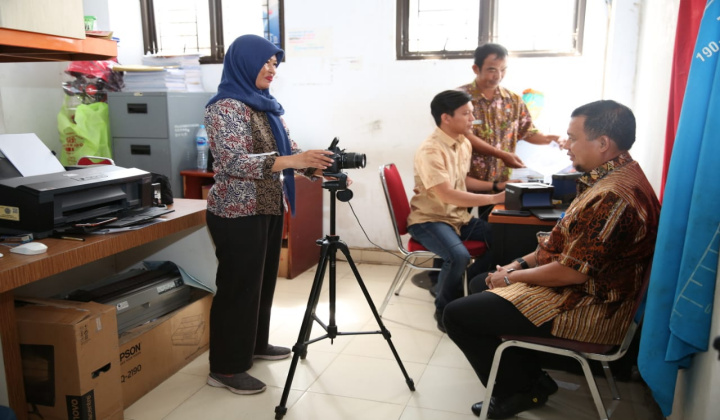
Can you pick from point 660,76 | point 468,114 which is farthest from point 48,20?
point 660,76

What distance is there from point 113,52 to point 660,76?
2244mm

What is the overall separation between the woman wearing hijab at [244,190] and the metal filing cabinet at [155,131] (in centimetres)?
185

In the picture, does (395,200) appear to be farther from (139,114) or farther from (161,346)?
(139,114)

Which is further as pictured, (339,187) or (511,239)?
(511,239)

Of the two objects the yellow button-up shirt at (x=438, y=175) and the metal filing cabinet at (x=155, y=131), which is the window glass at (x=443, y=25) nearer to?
the yellow button-up shirt at (x=438, y=175)

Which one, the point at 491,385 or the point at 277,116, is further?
the point at 277,116

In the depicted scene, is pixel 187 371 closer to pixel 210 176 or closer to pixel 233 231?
pixel 233 231

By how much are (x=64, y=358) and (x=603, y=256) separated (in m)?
1.74

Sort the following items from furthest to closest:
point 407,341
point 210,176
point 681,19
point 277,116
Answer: point 210,176 < point 407,341 < point 277,116 < point 681,19

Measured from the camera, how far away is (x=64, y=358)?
1.84m

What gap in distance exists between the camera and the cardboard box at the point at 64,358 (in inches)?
72.1

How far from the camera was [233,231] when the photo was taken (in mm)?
2166

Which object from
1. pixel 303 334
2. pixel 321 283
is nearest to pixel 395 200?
pixel 321 283

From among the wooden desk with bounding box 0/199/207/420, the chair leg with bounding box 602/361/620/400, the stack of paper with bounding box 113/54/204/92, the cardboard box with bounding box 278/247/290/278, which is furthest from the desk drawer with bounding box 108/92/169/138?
the chair leg with bounding box 602/361/620/400
